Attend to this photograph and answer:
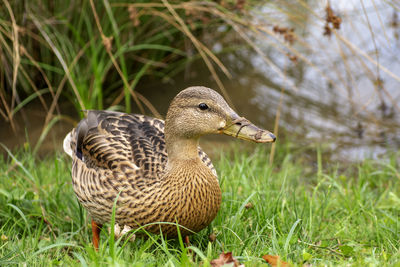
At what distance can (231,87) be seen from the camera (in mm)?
5543

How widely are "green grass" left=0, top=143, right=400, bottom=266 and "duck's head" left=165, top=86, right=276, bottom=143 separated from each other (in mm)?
510

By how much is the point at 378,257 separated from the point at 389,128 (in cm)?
272

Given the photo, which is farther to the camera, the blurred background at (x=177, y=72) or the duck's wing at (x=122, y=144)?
the blurred background at (x=177, y=72)

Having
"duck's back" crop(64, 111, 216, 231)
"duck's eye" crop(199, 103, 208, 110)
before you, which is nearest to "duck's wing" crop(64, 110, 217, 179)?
"duck's back" crop(64, 111, 216, 231)

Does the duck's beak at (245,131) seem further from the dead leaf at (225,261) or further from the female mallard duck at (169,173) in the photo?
the dead leaf at (225,261)

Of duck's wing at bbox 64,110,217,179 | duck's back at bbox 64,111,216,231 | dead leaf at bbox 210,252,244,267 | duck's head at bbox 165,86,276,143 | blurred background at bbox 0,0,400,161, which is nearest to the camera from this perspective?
dead leaf at bbox 210,252,244,267

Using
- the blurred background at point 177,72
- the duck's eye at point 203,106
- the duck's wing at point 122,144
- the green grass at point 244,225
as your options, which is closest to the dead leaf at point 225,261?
the green grass at point 244,225

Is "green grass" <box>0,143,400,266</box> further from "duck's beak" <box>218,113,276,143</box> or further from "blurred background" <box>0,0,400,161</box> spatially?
"blurred background" <box>0,0,400,161</box>

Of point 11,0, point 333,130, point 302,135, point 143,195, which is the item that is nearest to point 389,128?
point 333,130

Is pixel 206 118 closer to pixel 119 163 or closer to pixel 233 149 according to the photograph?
pixel 119 163

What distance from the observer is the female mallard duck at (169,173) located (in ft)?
8.79

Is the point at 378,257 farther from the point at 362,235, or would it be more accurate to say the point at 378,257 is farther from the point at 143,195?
the point at 143,195

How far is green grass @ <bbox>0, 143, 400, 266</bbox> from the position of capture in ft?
8.64

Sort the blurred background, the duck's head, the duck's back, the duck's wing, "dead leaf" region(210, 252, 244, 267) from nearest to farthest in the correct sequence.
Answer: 1. "dead leaf" region(210, 252, 244, 267)
2. the duck's head
3. the duck's back
4. the duck's wing
5. the blurred background
